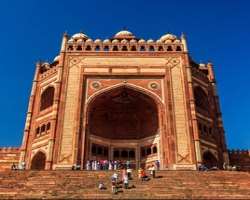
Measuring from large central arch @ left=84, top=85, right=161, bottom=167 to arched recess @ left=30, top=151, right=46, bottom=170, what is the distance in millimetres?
4715

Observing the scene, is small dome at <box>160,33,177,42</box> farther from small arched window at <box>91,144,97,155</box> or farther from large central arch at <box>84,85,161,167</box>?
small arched window at <box>91,144,97,155</box>

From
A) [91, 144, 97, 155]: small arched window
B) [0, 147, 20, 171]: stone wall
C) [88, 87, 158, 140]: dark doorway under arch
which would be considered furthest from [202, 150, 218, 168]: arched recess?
[0, 147, 20, 171]: stone wall

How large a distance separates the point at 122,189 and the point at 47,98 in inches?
805

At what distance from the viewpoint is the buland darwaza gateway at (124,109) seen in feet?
94.3

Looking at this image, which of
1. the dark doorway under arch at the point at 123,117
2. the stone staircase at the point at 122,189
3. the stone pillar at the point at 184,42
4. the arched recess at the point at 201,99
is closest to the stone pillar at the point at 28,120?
the dark doorway under arch at the point at 123,117

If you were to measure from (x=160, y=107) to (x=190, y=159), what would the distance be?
5569 millimetres

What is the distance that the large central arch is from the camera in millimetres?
31625

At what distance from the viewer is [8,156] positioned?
108 ft

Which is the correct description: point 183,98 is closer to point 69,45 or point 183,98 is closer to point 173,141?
point 173,141

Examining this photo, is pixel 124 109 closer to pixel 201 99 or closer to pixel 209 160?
pixel 201 99

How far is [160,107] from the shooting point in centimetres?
3052

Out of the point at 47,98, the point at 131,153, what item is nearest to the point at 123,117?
the point at 131,153

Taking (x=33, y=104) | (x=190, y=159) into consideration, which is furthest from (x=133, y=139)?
(x=33, y=104)

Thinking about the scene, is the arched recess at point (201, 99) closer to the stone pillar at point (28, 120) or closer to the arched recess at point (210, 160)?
the arched recess at point (210, 160)
